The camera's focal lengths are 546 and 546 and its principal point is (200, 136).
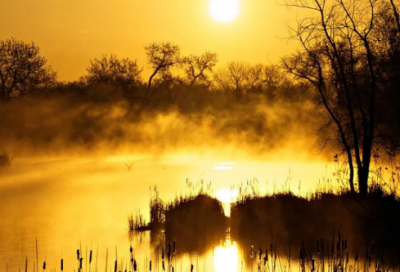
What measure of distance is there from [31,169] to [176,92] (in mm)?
26431

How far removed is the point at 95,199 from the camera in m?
22.1

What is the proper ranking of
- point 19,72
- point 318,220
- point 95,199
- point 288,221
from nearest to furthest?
point 318,220
point 288,221
point 95,199
point 19,72

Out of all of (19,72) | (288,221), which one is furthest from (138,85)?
(288,221)

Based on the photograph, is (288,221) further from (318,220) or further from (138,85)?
(138,85)

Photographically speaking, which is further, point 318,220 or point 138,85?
point 138,85

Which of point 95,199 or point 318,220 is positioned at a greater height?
point 318,220

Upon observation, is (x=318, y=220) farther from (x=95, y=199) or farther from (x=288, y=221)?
(x=95, y=199)

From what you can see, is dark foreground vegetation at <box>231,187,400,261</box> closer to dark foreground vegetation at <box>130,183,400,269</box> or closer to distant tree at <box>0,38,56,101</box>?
dark foreground vegetation at <box>130,183,400,269</box>

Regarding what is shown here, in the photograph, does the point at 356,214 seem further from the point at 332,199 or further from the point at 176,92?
the point at 176,92

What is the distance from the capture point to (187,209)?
13.9 meters

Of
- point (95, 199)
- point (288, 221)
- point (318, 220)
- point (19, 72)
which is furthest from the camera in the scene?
point (19, 72)

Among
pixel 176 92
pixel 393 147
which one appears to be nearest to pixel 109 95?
pixel 176 92

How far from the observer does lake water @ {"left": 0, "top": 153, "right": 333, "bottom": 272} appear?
38.3 ft

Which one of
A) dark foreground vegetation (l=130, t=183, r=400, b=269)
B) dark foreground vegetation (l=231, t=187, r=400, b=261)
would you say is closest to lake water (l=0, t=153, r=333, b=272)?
dark foreground vegetation (l=130, t=183, r=400, b=269)
